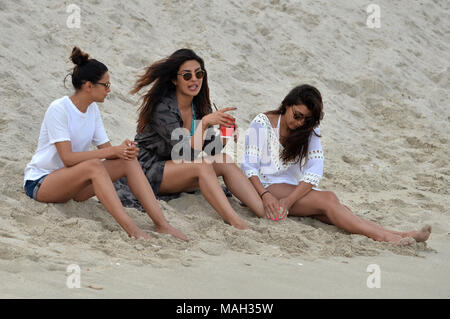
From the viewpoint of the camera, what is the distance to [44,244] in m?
3.38

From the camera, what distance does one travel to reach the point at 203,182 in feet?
14.1

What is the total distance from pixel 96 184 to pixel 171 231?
0.54 m

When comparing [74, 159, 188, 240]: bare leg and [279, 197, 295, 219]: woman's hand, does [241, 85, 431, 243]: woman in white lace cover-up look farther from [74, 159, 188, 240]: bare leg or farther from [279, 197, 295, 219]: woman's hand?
[74, 159, 188, 240]: bare leg

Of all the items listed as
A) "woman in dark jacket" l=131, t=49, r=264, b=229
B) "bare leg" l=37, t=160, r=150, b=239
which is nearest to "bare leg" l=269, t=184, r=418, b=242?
"woman in dark jacket" l=131, t=49, r=264, b=229

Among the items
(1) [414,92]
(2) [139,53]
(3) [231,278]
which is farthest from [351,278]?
(1) [414,92]

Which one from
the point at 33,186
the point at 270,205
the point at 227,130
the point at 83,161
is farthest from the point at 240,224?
the point at 33,186

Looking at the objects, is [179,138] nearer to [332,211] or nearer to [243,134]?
[332,211]

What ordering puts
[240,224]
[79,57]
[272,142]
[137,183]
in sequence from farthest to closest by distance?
[272,142]
[240,224]
[137,183]
[79,57]

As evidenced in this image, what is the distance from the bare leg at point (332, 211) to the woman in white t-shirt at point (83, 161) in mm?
1020

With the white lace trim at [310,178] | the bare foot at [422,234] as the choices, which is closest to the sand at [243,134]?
the bare foot at [422,234]

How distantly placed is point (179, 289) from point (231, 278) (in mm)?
354
